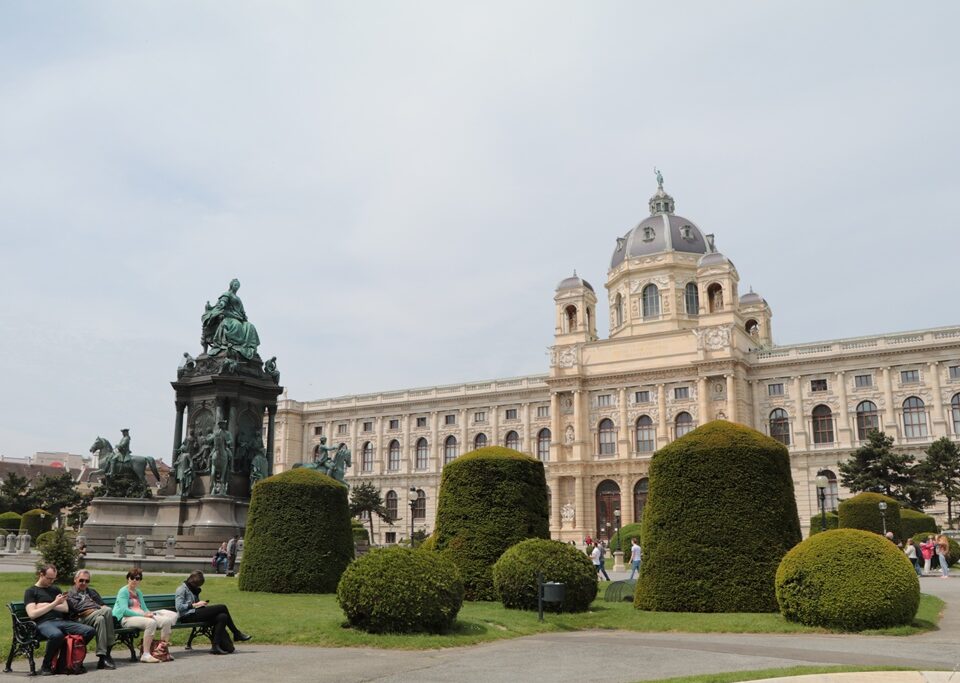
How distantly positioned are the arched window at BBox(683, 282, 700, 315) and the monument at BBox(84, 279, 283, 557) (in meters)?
54.4

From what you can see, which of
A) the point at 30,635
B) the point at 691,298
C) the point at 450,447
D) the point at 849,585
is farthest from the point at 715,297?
the point at 30,635

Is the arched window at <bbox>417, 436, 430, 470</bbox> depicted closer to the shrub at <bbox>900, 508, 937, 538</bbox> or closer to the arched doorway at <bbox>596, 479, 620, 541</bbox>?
the arched doorway at <bbox>596, 479, 620, 541</bbox>

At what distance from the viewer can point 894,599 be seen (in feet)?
45.5

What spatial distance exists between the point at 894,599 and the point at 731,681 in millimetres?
6453

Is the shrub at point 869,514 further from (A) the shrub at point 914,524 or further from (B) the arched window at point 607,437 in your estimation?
(B) the arched window at point 607,437

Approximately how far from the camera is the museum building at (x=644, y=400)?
63594 mm

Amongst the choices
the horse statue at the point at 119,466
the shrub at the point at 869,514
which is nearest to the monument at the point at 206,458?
the horse statue at the point at 119,466

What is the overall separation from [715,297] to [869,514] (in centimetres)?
3850

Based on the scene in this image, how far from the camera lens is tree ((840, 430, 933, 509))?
5125 cm

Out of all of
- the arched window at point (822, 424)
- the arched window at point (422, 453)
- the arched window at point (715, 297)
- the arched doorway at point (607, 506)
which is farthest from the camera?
the arched window at point (422, 453)

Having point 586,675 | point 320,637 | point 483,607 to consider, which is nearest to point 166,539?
point 483,607

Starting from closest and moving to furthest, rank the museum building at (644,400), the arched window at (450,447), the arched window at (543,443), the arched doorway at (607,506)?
the museum building at (644,400) → the arched doorway at (607,506) → the arched window at (543,443) → the arched window at (450,447)

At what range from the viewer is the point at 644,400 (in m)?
70.6

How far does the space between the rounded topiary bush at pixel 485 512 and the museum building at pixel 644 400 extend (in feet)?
121
